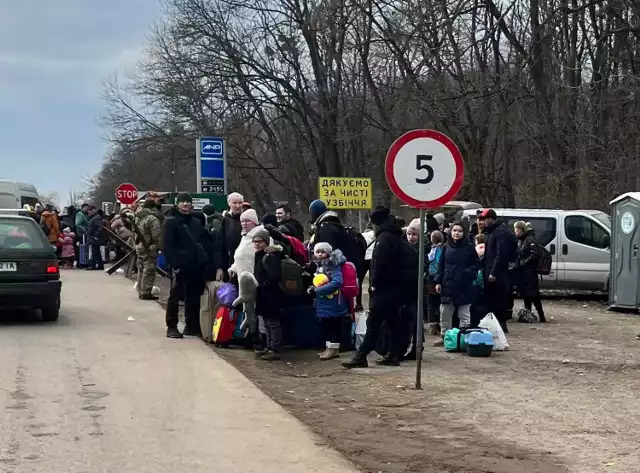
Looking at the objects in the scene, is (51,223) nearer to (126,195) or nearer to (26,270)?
(126,195)

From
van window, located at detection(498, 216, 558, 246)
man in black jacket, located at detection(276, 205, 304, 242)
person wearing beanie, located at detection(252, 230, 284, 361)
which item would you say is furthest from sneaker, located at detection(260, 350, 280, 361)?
van window, located at detection(498, 216, 558, 246)

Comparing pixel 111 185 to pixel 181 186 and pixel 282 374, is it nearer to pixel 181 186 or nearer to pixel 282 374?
pixel 181 186

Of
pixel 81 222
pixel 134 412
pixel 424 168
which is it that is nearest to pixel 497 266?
pixel 424 168

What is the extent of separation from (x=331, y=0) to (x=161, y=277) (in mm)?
13578

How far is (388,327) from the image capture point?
406 inches

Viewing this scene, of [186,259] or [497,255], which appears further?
[497,255]

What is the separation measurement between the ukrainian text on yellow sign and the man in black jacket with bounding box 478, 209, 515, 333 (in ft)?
17.5

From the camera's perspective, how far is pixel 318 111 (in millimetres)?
40125

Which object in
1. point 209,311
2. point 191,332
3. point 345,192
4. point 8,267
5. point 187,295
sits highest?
point 345,192

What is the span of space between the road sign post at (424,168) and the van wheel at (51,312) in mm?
6722

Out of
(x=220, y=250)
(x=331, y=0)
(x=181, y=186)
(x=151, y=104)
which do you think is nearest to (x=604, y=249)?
(x=220, y=250)

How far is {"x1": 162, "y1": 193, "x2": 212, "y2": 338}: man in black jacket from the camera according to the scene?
38.7 feet

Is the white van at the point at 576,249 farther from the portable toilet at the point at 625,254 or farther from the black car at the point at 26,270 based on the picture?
the black car at the point at 26,270

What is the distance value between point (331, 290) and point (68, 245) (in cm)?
1899
